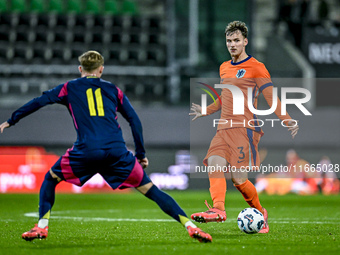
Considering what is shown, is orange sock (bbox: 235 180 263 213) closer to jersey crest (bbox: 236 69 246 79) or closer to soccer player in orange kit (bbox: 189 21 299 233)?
soccer player in orange kit (bbox: 189 21 299 233)

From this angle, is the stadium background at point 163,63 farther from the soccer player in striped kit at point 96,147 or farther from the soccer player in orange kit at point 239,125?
the soccer player in striped kit at point 96,147

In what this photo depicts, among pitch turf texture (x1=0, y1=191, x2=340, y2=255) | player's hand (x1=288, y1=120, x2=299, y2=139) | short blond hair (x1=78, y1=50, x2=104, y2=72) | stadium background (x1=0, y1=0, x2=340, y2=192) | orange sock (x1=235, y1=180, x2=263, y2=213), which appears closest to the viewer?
pitch turf texture (x1=0, y1=191, x2=340, y2=255)

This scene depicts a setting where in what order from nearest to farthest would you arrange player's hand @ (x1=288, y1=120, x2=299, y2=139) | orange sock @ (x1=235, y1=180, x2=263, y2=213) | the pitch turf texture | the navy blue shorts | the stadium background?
the pitch turf texture < the navy blue shorts < player's hand @ (x1=288, y1=120, x2=299, y2=139) < orange sock @ (x1=235, y1=180, x2=263, y2=213) < the stadium background

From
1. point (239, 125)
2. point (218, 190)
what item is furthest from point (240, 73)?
point (218, 190)

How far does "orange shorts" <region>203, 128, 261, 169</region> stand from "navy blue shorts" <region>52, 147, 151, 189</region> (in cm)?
110

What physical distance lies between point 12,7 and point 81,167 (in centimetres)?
1379

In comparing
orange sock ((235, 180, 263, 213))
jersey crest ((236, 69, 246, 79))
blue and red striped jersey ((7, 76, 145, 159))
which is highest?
jersey crest ((236, 69, 246, 79))

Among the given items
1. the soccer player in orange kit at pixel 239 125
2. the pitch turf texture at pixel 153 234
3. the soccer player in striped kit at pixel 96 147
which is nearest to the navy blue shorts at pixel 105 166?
the soccer player in striped kit at pixel 96 147

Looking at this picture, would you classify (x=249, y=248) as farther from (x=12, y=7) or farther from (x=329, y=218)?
(x=12, y=7)

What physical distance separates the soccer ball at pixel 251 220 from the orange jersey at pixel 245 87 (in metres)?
0.79

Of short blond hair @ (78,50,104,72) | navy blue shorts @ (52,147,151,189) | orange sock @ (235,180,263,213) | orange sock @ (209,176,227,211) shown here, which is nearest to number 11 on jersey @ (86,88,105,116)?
short blond hair @ (78,50,104,72)

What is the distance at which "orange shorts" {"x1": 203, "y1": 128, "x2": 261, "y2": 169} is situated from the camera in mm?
5648

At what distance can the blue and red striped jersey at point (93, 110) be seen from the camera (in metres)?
4.71

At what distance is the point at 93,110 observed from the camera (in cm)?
474
